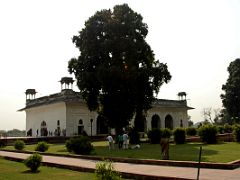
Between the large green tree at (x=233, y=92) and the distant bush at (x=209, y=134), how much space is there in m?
23.6

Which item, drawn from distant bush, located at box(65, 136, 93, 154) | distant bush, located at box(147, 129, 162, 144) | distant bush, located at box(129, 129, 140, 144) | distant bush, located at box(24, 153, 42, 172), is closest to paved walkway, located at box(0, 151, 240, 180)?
distant bush, located at box(24, 153, 42, 172)

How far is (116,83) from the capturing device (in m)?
28.8

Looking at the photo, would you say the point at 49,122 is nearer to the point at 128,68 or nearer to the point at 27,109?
the point at 27,109

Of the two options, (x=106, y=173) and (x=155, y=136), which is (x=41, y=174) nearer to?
(x=106, y=173)

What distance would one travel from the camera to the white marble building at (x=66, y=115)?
146 feet

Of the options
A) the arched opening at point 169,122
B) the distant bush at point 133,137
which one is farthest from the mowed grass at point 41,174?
the arched opening at point 169,122

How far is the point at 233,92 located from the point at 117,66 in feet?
83.7

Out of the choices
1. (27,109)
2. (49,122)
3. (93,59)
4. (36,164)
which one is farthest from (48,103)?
(36,164)

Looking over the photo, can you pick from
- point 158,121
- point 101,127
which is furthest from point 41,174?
point 158,121

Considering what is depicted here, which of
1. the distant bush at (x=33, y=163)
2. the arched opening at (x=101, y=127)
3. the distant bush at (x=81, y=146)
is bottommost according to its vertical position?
the distant bush at (x=33, y=163)

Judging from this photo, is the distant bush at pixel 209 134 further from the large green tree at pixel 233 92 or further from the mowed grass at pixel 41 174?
the large green tree at pixel 233 92

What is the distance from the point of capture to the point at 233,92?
165 ft

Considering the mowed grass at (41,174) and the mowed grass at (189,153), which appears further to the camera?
the mowed grass at (189,153)

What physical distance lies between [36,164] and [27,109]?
37597 mm
